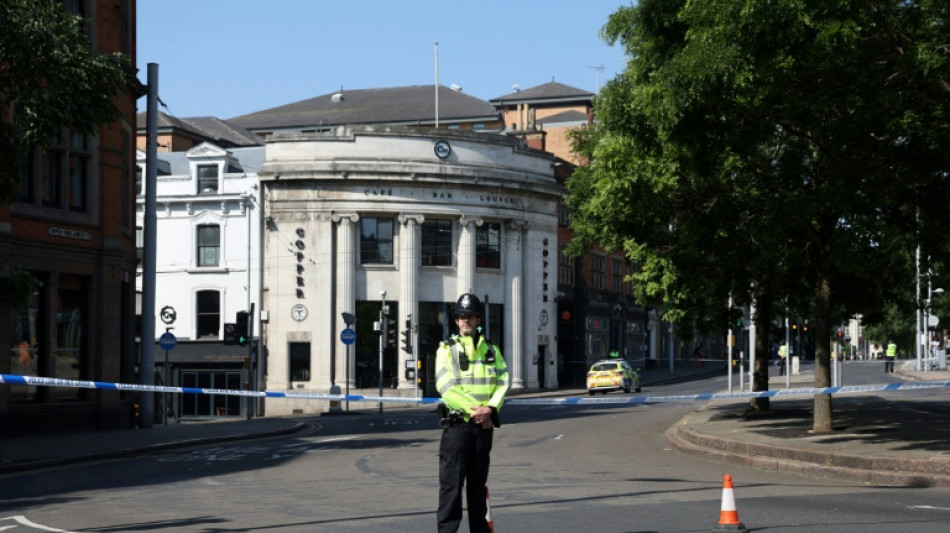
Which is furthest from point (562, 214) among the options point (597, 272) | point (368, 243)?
point (368, 243)

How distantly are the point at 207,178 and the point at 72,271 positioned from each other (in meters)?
29.4

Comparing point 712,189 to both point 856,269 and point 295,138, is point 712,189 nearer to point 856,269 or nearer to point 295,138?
point 856,269

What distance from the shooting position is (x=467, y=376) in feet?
30.9

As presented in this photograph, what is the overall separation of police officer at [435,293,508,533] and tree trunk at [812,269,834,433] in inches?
550

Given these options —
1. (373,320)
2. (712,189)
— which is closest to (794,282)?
(712,189)

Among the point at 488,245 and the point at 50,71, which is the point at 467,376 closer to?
the point at 50,71

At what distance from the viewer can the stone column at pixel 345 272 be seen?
5712 cm

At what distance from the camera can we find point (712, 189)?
23078 mm

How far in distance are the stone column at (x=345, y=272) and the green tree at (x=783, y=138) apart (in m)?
32.7

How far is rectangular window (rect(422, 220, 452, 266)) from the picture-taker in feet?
194

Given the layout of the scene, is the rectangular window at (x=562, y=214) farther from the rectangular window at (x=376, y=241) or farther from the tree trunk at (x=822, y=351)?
the tree trunk at (x=822, y=351)

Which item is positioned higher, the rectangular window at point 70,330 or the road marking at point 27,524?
the rectangular window at point 70,330

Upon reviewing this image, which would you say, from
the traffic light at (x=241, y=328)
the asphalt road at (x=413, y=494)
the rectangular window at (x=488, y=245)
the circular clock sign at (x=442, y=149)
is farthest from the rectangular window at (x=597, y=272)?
the asphalt road at (x=413, y=494)

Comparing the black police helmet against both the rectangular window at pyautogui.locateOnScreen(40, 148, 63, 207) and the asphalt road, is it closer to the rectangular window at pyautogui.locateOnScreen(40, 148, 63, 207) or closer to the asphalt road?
the asphalt road
